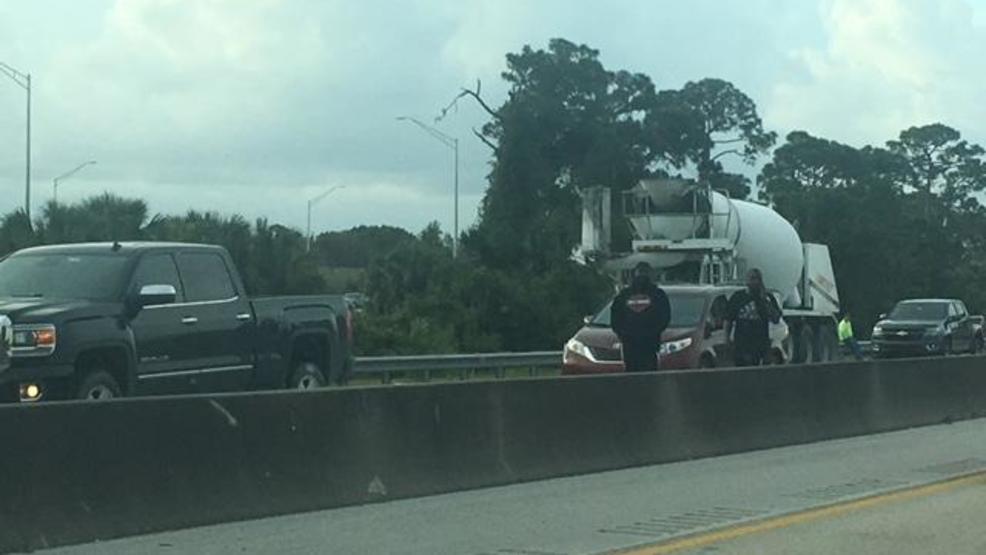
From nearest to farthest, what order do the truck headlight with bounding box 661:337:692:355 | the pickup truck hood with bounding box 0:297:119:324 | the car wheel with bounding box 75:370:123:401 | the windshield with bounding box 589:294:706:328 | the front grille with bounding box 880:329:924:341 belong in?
the pickup truck hood with bounding box 0:297:119:324 → the car wheel with bounding box 75:370:123:401 → the truck headlight with bounding box 661:337:692:355 → the windshield with bounding box 589:294:706:328 → the front grille with bounding box 880:329:924:341

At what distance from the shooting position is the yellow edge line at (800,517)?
10.4 metres

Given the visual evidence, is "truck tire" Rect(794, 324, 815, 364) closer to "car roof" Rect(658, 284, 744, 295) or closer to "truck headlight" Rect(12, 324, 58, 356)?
"car roof" Rect(658, 284, 744, 295)

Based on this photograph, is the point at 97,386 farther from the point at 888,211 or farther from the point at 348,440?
the point at 888,211

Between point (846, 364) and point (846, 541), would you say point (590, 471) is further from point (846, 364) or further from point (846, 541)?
point (846, 364)

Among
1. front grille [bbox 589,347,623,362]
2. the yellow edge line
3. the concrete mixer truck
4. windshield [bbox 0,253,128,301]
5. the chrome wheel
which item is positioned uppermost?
the concrete mixer truck

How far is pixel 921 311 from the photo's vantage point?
42969 mm

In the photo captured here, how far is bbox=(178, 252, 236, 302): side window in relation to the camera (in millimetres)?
15281

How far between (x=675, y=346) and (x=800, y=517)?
31.5 ft

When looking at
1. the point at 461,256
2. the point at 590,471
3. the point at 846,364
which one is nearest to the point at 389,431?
the point at 590,471

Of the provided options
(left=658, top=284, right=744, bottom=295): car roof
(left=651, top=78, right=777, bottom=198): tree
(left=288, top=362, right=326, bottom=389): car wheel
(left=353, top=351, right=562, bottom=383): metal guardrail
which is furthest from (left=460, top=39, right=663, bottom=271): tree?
(left=288, top=362, right=326, bottom=389): car wheel

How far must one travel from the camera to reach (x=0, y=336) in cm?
1282

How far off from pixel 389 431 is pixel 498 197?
2373 inches

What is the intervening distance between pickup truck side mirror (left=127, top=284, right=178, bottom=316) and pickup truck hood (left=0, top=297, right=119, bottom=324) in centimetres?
14

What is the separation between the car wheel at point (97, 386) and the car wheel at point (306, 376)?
2.93 metres
